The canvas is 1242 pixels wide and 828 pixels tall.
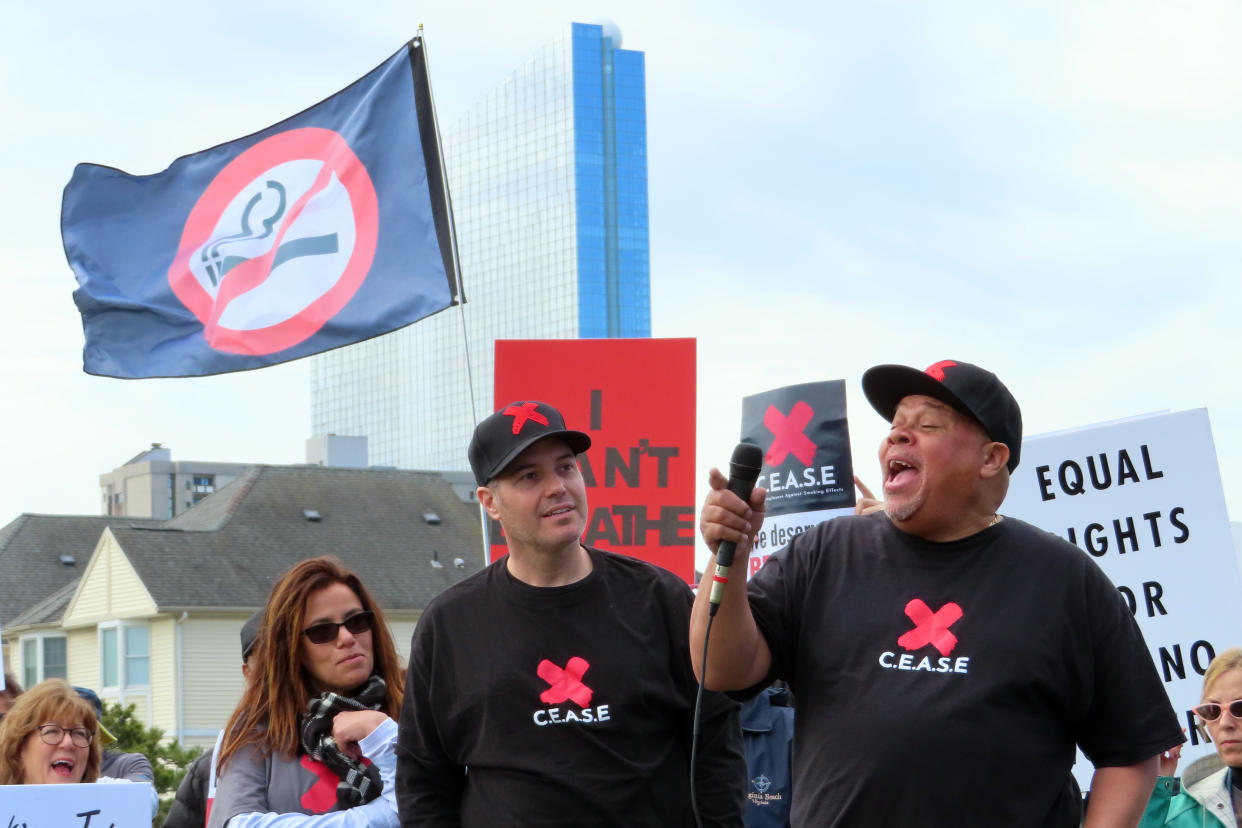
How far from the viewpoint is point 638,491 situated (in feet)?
22.5

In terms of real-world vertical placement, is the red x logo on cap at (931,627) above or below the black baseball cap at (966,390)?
below

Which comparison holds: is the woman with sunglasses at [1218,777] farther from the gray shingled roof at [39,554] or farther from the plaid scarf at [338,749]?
the gray shingled roof at [39,554]

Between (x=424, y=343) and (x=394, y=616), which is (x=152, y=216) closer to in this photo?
(x=394, y=616)

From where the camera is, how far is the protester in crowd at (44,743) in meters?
5.69

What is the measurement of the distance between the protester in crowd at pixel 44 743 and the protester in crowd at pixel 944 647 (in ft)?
10.3

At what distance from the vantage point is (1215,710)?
499 centimetres

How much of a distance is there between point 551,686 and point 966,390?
4.33 ft

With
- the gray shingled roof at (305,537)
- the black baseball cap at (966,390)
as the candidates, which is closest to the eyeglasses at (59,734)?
the black baseball cap at (966,390)

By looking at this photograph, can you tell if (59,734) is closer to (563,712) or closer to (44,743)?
(44,743)

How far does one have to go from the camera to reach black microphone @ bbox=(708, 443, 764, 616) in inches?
127

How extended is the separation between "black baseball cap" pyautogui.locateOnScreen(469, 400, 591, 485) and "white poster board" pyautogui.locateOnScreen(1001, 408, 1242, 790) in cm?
240

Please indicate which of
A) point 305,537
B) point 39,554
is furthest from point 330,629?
point 39,554

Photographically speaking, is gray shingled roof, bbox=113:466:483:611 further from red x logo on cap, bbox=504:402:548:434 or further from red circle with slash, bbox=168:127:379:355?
red x logo on cap, bbox=504:402:548:434

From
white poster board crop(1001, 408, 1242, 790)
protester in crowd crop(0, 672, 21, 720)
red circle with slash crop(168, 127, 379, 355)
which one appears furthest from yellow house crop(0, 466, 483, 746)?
white poster board crop(1001, 408, 1242, 790)
